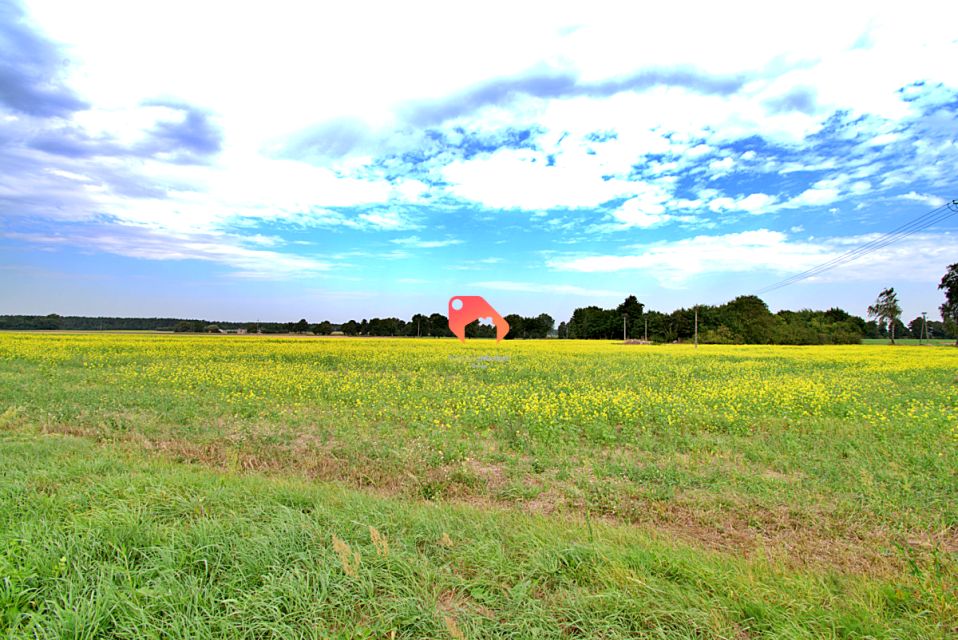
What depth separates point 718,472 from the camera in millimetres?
5926

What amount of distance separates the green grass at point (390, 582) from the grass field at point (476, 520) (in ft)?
0.06

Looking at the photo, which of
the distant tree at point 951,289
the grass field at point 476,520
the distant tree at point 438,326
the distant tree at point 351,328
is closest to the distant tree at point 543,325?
the distant tree at point 438,326

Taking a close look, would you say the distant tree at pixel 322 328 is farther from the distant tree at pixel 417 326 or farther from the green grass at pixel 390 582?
the green grass at pixel 390 582

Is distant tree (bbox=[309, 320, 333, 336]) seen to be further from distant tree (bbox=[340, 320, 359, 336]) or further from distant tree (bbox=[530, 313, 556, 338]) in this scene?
distant tree (bbox=[530, 313, 556, 338])

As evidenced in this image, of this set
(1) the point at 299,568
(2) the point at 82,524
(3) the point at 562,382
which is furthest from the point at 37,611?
(3) the point at 562,382

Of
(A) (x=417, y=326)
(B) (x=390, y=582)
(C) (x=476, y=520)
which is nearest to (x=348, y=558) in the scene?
(B) (x=390, y=582)

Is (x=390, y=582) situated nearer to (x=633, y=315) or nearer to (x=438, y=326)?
(x=438, y=326)

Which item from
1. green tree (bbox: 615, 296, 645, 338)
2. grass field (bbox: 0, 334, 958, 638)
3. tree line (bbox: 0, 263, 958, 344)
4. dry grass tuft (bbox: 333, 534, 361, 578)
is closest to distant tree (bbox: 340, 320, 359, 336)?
tree line (bbox: 0, 263, 958, 344)

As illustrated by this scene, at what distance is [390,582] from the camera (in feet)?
9.36

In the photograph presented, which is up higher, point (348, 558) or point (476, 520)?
point (348, 558)

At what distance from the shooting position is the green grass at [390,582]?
254cm

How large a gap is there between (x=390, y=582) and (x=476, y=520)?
1.25 meters

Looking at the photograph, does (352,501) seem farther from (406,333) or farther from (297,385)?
(406,333)

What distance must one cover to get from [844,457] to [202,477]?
8661mm
